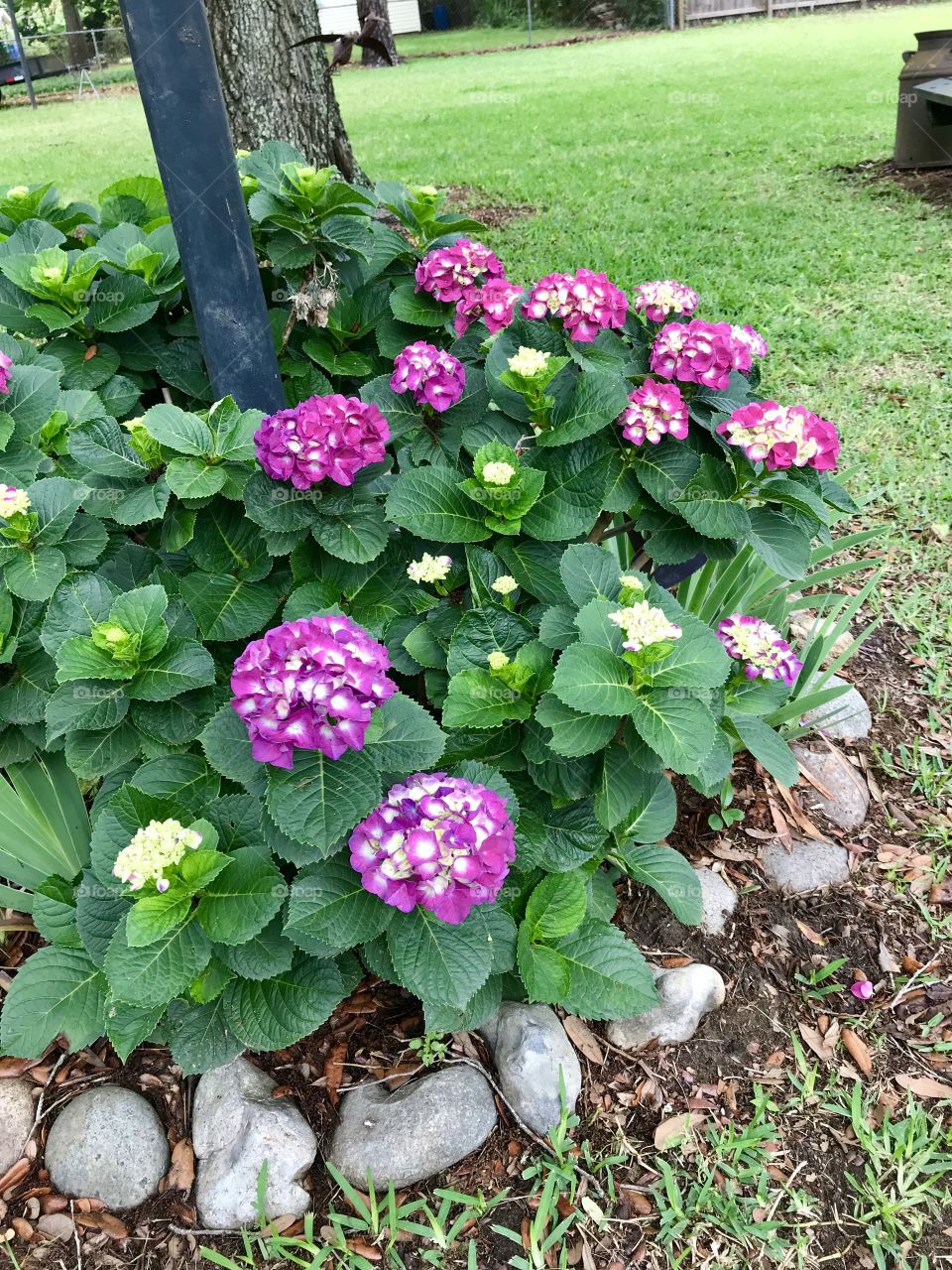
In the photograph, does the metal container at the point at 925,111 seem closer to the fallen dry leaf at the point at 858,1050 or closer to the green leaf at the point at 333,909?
the fallen dry leaf at the point at 858,1050

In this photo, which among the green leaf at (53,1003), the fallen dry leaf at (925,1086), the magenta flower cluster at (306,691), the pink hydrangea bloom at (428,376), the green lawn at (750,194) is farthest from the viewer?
the green lawn at (750,194)

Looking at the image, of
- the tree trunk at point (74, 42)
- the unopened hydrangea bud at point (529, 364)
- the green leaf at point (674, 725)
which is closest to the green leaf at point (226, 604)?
the unopened hydrangea bud at point (529, 364)

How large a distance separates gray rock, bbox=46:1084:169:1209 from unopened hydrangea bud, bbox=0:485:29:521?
103 centimetres

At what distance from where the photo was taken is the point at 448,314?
2.13 m

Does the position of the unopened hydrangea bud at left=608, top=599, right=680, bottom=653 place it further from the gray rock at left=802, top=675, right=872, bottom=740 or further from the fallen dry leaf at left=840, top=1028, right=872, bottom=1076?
the gray rock at left=802, top=675, right=872, bottom=740

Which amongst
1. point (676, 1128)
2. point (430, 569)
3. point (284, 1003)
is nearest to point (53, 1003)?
point (284, 1003)

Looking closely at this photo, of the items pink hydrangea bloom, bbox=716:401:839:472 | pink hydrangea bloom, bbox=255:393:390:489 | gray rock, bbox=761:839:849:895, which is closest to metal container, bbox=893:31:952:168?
pink hydrangea bloom, bbox=716:401:839:472

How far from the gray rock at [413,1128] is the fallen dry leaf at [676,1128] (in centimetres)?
29

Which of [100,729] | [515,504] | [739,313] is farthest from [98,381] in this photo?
[739,313]

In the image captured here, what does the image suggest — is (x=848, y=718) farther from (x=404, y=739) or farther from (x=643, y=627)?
(x=404, y=739)

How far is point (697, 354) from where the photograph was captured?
183cm

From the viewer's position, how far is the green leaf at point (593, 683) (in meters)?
1.41

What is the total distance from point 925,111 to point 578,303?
646 centimetres

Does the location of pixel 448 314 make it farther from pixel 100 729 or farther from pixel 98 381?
pixel 100 729
